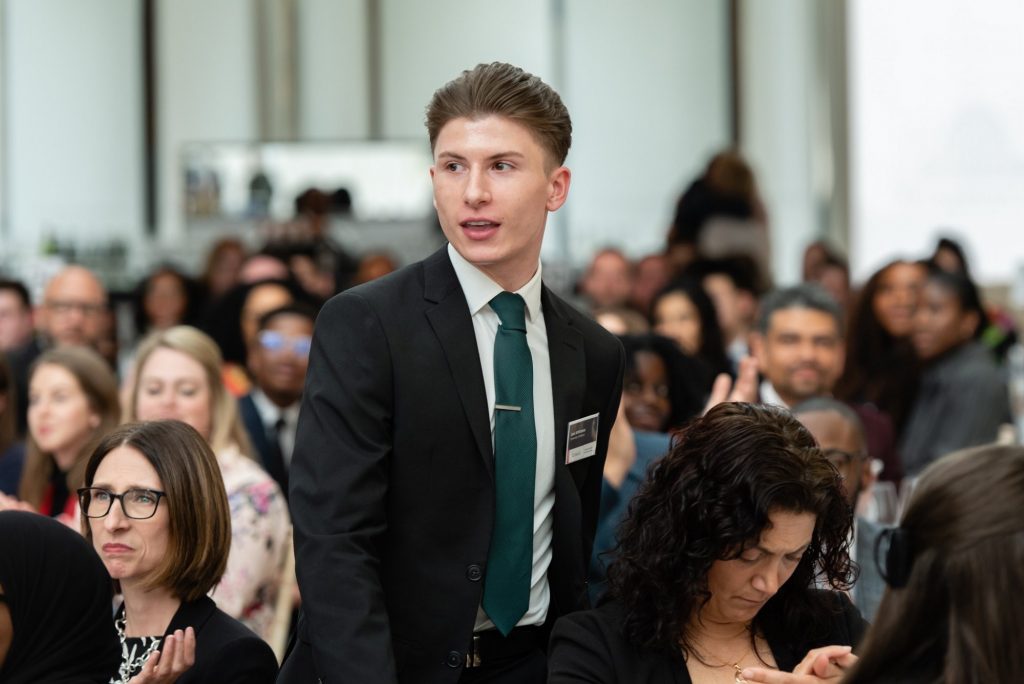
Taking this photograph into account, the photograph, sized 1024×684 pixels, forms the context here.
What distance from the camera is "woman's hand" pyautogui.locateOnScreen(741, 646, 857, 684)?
8.57 feet

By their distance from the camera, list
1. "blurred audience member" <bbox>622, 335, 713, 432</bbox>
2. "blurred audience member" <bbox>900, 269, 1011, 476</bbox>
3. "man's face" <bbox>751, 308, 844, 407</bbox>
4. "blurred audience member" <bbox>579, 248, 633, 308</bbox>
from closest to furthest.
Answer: "blurred audience member" <bbox>622, 335, 713, 432</bbox> < "man's face" <bbox>751, 308, 844, 407</bbox> < "blurred audience member" <bbox>900, 269, 1011, 476</bbox> < "blurred audience member" <bbox>579, 248, 633, 308</bbox>

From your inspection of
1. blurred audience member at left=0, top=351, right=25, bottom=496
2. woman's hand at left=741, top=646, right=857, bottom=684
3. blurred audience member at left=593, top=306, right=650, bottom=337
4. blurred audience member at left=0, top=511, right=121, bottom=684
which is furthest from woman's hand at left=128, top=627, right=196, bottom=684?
blurred audience member at left=593, top=306, right=650, bottom=337

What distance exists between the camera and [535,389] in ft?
9.11

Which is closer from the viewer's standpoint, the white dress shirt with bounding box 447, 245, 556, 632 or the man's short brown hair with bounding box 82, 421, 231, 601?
the white dress shirt with bounding box 447, 245, 556, 632

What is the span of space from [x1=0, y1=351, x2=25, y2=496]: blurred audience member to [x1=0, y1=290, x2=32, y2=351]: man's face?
2160 millimetres

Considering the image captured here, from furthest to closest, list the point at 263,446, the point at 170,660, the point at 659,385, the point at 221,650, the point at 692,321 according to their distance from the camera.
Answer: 1. the point at 692,321
2. the point at 263,446
3. the point at 659,385
4. the point at 221,650
5. the point at 170,660

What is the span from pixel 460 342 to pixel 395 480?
0.84 ft

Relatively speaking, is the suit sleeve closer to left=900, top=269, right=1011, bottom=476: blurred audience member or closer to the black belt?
the black belt

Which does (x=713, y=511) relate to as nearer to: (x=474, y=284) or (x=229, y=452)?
(x=474, y=284)

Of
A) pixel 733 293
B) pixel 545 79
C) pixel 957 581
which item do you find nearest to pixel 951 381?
pixel 733 293

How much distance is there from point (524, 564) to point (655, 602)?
0.23m

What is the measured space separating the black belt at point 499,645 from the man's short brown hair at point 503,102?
0.82m

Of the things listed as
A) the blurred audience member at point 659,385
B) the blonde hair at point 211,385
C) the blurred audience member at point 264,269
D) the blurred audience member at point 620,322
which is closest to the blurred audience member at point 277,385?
the blonde hair at point 211,385

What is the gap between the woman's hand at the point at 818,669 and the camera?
261 cm
